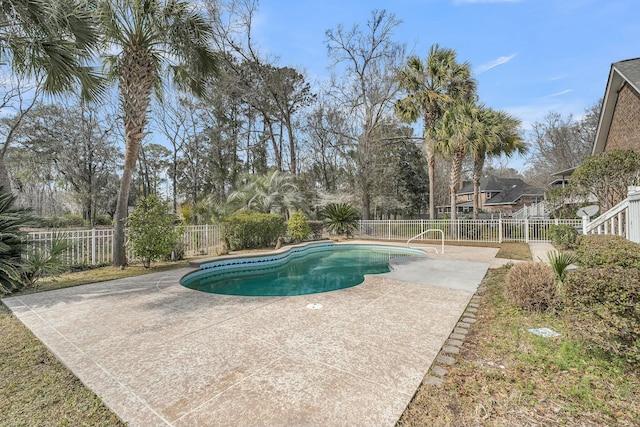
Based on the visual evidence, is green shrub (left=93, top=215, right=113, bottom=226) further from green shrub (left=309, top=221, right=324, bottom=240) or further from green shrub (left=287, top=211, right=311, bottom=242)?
green shrub (left=287, top=211, right=311, bottom=242)

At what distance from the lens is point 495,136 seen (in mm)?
15000

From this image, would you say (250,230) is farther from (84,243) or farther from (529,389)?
(529,389)

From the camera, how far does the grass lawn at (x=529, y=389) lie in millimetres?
2006

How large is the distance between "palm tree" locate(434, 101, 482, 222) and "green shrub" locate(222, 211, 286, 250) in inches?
371

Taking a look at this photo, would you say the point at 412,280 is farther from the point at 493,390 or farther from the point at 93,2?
the point at 93,2

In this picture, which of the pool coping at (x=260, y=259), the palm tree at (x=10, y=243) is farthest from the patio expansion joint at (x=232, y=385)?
the palm tree at (x=10, y=243)

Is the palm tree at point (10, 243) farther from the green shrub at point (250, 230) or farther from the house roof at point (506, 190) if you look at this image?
the house roof at point (506, 190)

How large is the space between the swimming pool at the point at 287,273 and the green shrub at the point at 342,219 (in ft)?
13.1

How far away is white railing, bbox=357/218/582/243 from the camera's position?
13.5 meters

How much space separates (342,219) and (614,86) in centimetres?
1293

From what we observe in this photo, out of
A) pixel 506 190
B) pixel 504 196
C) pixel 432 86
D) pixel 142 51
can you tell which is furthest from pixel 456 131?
pixel 506 190

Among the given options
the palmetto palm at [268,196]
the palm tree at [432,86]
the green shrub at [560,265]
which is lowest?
the green shrub at [560,265]

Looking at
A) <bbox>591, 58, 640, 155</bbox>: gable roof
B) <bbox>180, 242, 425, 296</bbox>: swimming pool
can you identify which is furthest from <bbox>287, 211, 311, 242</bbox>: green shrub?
<bbox>591, 58, 640, 155</bbox>: gable roof

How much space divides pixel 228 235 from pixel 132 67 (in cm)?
646
